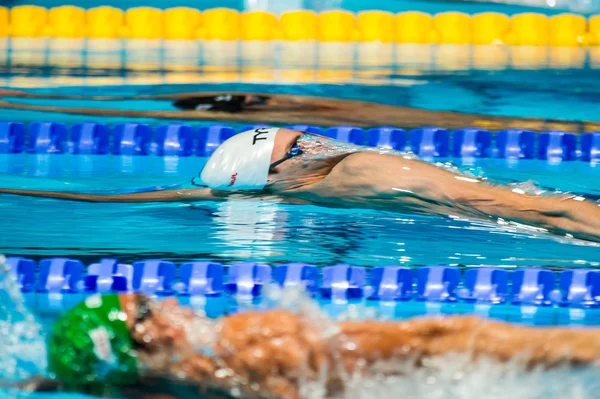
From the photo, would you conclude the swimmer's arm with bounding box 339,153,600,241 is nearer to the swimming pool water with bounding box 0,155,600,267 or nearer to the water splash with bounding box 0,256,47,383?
the swimming pool water with bounding box 0,155,600,267

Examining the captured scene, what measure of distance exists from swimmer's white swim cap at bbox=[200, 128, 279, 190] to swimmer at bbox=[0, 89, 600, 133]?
6.54 ft

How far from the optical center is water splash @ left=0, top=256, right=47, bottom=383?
2.56 m

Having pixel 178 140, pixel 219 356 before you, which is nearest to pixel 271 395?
pixel 219 356

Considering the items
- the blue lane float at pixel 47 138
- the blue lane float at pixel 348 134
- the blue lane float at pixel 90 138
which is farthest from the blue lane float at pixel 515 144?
the blue lane float at pixel 47 138

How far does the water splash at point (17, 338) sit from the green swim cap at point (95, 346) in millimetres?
208

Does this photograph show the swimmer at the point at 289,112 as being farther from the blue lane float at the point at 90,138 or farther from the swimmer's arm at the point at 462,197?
the swimmer's arm at the point at 462,197

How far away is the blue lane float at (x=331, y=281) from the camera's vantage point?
11.6ft

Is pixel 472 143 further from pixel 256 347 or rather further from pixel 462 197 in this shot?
pixel 256 347

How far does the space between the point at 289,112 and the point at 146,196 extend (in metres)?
2.19

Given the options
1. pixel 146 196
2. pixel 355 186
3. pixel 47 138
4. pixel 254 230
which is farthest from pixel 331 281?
pixel 47 138

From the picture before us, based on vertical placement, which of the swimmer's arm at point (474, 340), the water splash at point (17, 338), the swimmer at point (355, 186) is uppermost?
the swimmer at point (355, 186)

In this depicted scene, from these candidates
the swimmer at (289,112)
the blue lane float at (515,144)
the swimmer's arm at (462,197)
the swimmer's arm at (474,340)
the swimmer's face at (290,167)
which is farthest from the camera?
the swimmer at (289,112)

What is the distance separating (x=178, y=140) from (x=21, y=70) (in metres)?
2.72

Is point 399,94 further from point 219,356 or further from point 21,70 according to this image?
point 219,356
